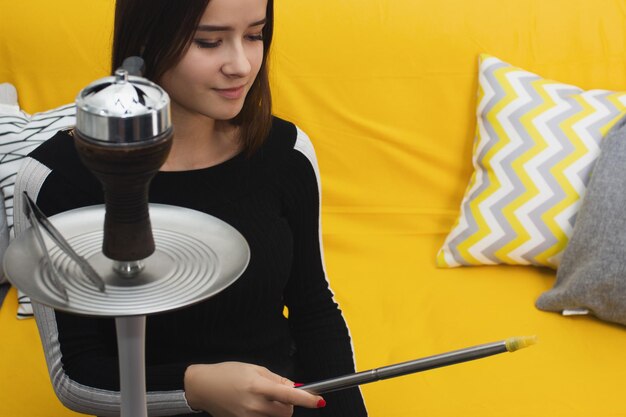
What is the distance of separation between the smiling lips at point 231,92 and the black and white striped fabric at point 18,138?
2.24 ft

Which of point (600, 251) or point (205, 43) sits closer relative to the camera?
point (205, 43)

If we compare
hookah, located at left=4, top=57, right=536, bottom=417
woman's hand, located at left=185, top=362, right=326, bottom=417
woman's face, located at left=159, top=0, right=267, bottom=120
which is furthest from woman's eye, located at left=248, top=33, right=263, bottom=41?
hookah, located at left=4, top=57, right=536, bottom=417

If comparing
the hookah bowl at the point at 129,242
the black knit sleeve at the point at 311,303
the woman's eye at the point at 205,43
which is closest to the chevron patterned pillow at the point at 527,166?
the black knit sleeve at the point at 311,303

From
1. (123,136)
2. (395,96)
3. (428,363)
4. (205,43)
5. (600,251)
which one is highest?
(123,136)

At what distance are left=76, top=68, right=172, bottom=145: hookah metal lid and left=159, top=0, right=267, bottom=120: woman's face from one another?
52 centimetres

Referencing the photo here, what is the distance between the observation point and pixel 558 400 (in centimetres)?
157

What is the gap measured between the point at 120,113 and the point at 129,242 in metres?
0.09

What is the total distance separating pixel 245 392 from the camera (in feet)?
3.03

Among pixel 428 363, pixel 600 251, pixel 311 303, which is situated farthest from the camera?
pixel 600 251

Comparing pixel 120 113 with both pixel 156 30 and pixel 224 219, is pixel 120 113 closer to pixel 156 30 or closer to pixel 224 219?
pixel 156 30

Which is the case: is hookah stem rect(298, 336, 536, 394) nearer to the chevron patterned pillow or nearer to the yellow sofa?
the yellow sofa

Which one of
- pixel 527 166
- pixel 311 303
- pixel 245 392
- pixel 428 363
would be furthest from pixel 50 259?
pixel 527 166

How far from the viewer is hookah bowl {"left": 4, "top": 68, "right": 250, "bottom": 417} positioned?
19.5 inches

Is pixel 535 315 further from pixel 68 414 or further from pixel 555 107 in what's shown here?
pixel 68 414
